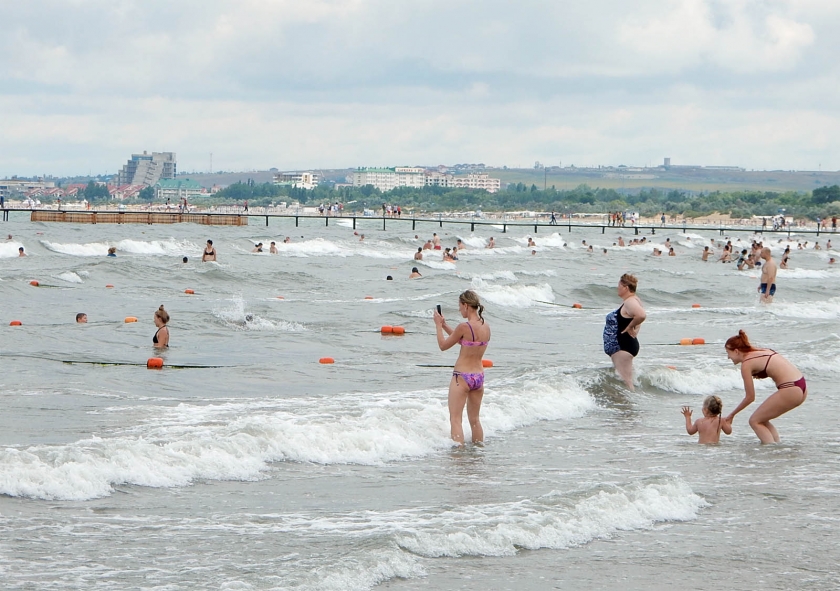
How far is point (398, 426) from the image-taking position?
1116cm

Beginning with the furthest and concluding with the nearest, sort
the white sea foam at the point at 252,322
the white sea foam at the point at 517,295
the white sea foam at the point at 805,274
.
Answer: the white sea foam at the point at 805,274
the white sea foam at the point at 517,295
the white sea foam at the point at 252,322

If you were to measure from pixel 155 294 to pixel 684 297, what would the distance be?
15804 millimetres

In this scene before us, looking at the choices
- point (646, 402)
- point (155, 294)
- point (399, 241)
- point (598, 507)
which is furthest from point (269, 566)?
point (399, 241)

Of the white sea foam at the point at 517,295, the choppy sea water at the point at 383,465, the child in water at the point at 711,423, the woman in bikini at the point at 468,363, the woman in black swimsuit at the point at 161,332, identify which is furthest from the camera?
the white sea foam at the point at 517,295

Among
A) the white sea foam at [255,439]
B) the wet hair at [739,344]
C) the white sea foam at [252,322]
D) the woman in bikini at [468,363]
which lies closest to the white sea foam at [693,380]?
the white sea foam at [255,439]

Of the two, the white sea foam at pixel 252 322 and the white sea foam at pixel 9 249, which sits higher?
the white sea foam at pixel 252 322

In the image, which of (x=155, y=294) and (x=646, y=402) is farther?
(x=155, y=294)

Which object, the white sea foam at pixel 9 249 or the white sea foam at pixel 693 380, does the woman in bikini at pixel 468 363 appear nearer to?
the white sea foam at pixel 693 380

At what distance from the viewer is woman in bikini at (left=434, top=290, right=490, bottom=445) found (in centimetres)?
1032

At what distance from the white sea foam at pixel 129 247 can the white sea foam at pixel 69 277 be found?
17.4 m

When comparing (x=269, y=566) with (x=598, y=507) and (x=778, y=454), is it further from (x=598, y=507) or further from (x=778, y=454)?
(x=778, y=454)

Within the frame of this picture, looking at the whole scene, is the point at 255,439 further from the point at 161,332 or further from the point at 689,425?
the point at 161,332

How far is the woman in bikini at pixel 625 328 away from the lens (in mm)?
12953

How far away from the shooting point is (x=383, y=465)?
33.0 feet
